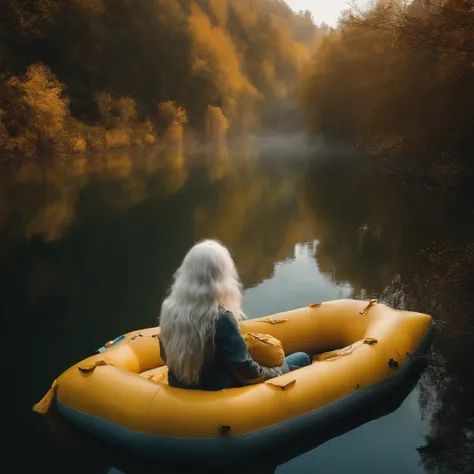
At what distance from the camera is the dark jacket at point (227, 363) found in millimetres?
3174

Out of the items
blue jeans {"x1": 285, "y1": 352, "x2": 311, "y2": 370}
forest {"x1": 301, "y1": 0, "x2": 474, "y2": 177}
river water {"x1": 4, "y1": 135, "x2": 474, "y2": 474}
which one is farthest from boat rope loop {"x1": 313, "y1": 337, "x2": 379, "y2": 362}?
forest {"x1": 301, "y1": 0, "x2": 474, "y2": 177}

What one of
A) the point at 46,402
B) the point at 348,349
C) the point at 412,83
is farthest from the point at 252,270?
the point at 412,83

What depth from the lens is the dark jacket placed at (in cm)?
317

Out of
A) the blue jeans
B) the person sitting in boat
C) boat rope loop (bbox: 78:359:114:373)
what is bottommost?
the blue jeans

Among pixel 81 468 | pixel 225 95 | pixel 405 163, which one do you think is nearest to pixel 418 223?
pixel 405 163

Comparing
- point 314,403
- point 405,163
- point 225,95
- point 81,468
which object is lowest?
point 81,468

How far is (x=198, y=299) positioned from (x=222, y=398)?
632 mm

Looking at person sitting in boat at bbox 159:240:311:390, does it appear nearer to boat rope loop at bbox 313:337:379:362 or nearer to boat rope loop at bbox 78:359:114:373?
boat rope loop at bbox 78:359:114:373

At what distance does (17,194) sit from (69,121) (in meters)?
12.6

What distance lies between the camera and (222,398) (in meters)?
3.34

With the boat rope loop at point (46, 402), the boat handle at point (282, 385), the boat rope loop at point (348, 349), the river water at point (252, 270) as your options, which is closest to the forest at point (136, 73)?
the river water at point (252, 270)

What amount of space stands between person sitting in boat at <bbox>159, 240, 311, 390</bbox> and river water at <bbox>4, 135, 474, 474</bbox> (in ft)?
2.38

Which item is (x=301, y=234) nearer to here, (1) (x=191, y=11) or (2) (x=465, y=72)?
(2) (x=465, y=72)

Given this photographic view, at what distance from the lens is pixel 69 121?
2627 cm
